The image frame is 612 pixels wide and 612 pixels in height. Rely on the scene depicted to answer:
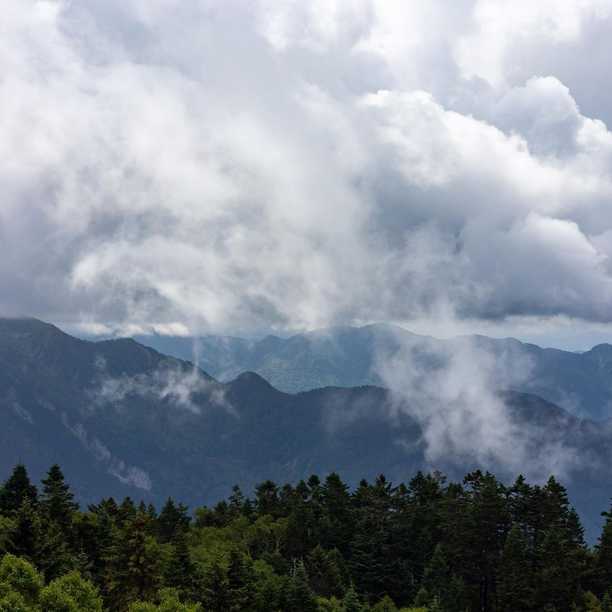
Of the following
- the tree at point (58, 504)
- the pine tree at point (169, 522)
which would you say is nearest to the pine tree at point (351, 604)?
the tree at point (58, 504)

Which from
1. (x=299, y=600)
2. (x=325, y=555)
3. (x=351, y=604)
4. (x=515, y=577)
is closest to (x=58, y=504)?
(x=325, y=555)

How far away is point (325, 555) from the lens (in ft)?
398

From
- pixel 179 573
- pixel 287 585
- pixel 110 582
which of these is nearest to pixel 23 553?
pixel 110 582

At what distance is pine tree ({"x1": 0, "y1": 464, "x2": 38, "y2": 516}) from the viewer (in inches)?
4803

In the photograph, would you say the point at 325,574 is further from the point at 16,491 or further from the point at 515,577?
the point at 16,491

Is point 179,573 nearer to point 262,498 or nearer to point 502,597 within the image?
point 502,597

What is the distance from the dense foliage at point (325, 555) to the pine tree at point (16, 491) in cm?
29

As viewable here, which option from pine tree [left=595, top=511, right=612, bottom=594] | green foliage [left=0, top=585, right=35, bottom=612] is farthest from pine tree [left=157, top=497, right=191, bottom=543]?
green foliage [left=0, top=585, right=35, bottom=612]

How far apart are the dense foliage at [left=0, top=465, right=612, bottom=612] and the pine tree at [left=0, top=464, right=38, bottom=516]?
0.96 feet

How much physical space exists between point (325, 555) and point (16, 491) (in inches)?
2195

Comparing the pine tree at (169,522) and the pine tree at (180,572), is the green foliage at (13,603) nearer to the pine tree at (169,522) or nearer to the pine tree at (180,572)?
the pine tree at (180,572)

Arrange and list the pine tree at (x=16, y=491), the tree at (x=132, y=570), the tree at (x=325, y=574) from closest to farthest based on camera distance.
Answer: the tree at (x=132, y=570), the tree at (x=325, y=574), the pine tree at (x=16, y=491)

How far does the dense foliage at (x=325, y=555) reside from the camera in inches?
3079

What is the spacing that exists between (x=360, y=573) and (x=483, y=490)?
2636cm
